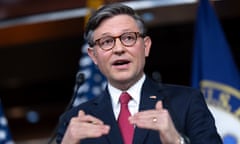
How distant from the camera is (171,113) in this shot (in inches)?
56.6

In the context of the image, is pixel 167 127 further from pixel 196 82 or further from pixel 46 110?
pixel 46 110

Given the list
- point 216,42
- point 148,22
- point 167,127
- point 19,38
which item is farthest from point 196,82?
point 19,38

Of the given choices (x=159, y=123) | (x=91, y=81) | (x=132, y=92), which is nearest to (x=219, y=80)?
(x=91, y=81)

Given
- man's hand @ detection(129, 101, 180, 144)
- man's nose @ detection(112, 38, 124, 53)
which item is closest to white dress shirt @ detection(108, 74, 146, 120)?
man's nose @ detection(112, 38, 124, 53)

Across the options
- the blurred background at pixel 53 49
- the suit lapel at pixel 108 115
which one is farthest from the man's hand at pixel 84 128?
the blurred background at pixel 53 49

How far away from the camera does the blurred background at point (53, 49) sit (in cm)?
373

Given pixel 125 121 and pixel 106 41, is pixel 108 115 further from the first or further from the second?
pixel 106 41

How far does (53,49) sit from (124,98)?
2.90 meters

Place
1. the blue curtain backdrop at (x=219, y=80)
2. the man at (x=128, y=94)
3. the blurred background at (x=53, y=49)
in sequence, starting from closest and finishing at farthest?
the man at (x=128, y=94)
the blue curtain backdrop at (x=219, y=80)
the blurred background at (x=53, y=49)

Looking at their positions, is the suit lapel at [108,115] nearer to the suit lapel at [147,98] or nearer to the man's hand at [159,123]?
the suit lapel at [147,98]

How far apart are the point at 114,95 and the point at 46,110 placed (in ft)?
11.8

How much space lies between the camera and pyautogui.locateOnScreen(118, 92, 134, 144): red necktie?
1426mm

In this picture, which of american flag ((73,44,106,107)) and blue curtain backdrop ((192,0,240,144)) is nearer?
blue curtain backdrop ((192,0,240,144))

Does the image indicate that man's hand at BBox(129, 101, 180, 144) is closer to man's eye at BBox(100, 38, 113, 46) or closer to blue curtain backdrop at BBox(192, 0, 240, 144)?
man's eye at BBox(100, 38, 113, 46)
